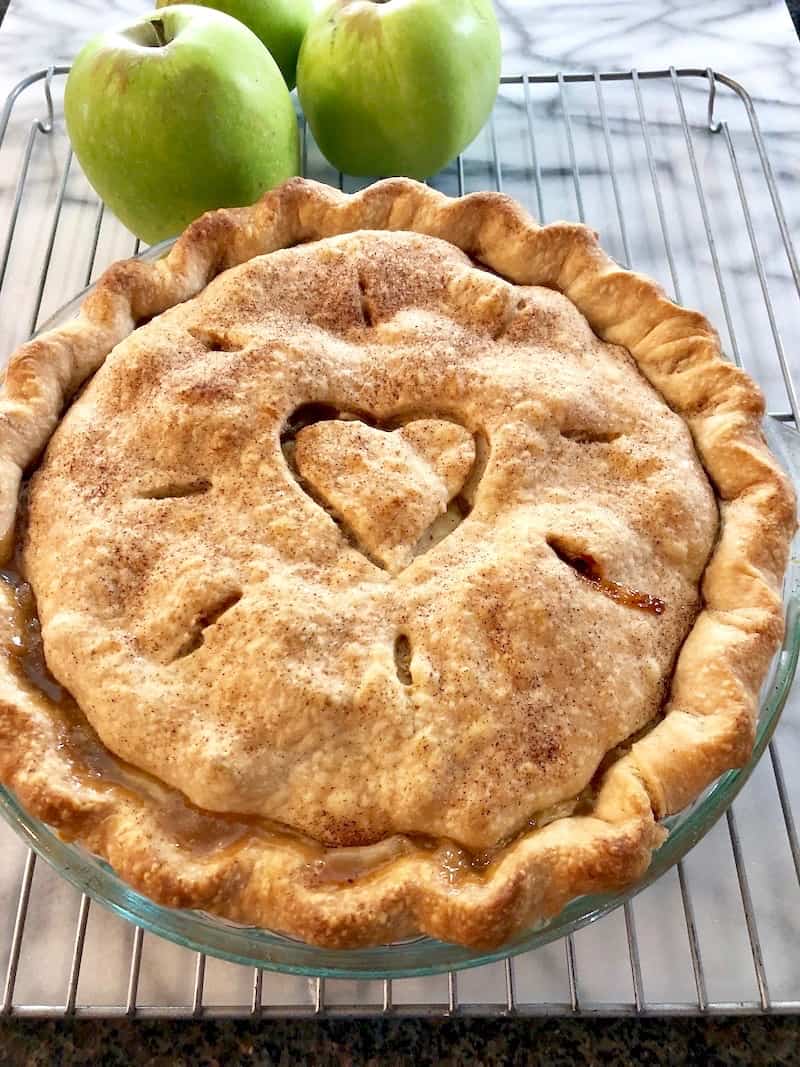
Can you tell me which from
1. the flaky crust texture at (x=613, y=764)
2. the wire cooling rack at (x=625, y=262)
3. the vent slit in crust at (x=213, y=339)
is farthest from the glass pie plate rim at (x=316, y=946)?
the vent slit in crust at (x=213, y=339)

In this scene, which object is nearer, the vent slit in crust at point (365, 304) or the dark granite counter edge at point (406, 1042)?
the dark granite counter edge at point (406, 1042)

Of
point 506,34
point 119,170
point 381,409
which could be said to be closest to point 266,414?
point 381,409

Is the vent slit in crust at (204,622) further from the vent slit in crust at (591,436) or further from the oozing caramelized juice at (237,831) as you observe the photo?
the vent slit in crust at (591,436)

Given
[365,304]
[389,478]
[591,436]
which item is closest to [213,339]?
[365,304]

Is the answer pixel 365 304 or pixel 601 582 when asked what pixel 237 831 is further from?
pixel 365 304

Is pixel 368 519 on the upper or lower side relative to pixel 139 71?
lower

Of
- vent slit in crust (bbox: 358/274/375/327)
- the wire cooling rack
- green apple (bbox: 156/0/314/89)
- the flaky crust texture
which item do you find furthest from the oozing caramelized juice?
green apple (bbox: 156/0/314/89)

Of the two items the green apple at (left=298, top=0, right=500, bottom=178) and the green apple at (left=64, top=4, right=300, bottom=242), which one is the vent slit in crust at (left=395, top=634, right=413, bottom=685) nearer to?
the green apple at (left=64, top=4, right=300, bottom=242)

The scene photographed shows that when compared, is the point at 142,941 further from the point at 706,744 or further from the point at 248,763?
the point at 706,744
